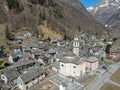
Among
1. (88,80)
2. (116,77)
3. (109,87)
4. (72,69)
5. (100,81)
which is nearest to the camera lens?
(109,87)

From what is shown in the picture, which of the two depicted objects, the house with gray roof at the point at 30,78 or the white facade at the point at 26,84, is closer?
the white facade at the point at 26,84

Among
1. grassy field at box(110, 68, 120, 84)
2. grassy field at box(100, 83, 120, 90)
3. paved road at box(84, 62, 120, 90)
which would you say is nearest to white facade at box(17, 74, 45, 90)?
paved road at box(84, 62, 120, 90)

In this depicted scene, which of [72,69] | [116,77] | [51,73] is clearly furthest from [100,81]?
[51,73]

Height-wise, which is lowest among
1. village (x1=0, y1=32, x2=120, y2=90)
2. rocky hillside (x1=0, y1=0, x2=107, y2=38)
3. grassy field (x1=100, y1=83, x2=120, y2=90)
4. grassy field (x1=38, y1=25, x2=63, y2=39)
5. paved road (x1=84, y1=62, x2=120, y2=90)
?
grassy field (x1=100, y1=83, x2=120, y2=90)

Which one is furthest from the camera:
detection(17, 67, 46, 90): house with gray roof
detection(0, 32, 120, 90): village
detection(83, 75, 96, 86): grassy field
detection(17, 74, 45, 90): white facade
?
detection(83, 75, 96, 86): grassy field

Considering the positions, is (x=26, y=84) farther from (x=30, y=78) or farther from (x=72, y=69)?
(x=72, y=69)

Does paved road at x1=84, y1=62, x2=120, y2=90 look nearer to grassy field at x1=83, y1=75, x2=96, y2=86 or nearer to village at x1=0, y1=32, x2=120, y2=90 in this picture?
village at x1=0, y1=32, x2=120, y2=90

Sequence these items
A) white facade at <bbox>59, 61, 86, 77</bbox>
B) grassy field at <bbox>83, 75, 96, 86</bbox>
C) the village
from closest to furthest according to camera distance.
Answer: the village, grassy field at <bbox>83, 75, 96, 86</bbox>, white facade at <bbox>59, 61, 86, 77</bbox>

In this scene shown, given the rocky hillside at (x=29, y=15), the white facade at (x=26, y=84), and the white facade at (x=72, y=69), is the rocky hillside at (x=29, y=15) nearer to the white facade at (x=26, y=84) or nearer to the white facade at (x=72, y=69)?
the white facade at (x=72, y=69)

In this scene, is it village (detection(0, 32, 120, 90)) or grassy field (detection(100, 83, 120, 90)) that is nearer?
village (detection(0, 32, 120, 90))

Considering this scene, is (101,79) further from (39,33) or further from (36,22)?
(36,22)

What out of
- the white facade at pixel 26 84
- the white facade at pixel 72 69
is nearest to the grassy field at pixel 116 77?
the white facade at pixel 72 69

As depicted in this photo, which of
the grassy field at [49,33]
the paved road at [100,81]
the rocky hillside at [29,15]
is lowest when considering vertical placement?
the paved road at [100,81]
